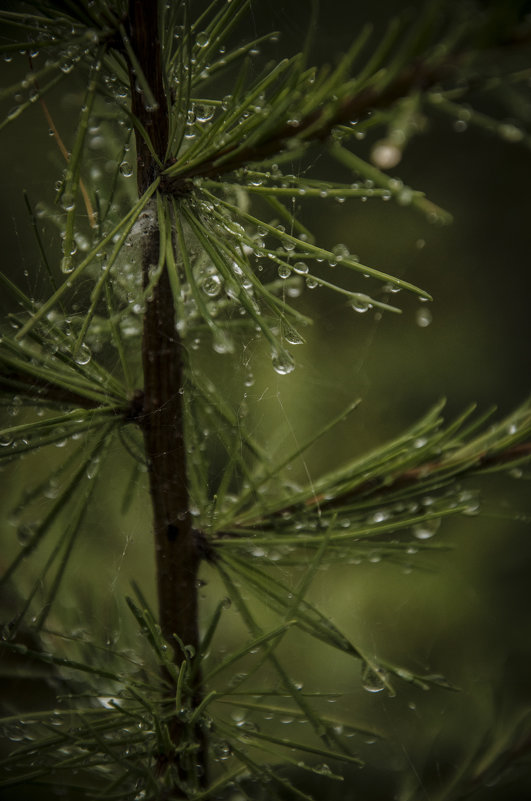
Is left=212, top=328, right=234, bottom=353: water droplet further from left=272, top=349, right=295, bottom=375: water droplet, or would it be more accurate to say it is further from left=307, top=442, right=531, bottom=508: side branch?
left=307, top=442, right=531, bottom=508: side branch

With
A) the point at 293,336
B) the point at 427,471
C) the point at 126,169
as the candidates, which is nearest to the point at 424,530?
the point at 427,471

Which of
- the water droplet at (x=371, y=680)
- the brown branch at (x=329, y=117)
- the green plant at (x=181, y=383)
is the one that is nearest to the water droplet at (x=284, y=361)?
the green plant at (x=181, y=383)

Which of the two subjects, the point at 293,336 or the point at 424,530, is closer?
the point at 293,336

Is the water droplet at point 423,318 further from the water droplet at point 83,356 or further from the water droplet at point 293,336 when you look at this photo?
the water droplet at point 83,356

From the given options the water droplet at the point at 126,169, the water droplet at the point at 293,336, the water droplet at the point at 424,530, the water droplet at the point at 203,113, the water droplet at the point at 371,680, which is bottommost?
the water droplet at the point at 371,680

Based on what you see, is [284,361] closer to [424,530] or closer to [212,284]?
[212,284]

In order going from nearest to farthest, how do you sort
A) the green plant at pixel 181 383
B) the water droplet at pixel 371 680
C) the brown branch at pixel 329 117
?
the brown branch at pixel 329 117 < the green plant at pixel 181 383 < the water droplet at pixel 371 680

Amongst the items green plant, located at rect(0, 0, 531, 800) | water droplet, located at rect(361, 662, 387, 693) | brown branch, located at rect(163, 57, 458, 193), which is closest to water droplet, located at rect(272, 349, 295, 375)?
green plant, located at rect(0, 0, 531, 800)

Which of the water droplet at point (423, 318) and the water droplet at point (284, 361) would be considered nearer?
the water droplet at point (284, 361)

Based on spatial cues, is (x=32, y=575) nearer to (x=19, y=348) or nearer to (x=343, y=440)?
(x=19, y=348)

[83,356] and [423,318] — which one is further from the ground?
[423,318]

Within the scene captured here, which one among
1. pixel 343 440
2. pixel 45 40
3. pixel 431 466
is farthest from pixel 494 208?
pixel 45 40

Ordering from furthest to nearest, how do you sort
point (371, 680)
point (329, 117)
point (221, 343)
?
1. point (371, 680)
2. point (221, 343)
3. point (329, 117)
